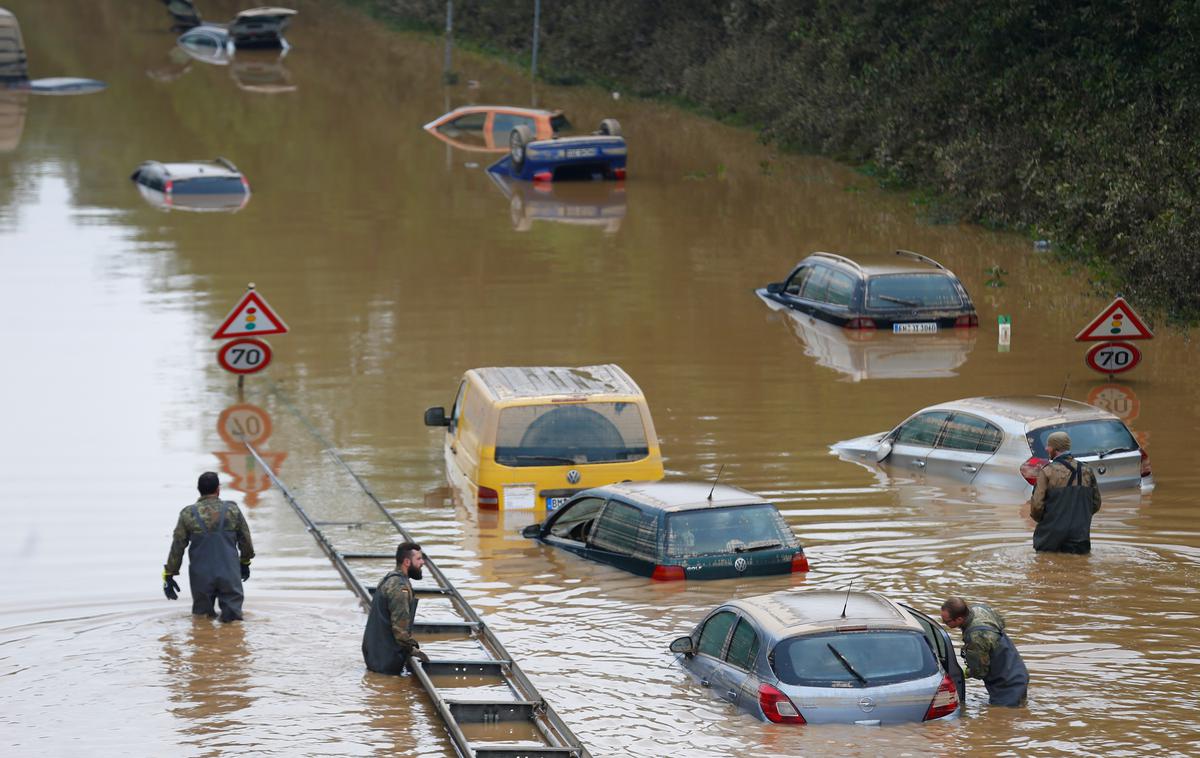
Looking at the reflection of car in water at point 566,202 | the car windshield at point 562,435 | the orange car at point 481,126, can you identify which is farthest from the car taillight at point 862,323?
the orange car at point 481,126

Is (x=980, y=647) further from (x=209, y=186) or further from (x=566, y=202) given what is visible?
(x=209, y=186)

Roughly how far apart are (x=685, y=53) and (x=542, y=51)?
39.0ft

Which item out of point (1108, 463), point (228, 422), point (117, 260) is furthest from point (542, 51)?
point (1108, 463)

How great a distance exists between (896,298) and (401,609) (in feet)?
54.5

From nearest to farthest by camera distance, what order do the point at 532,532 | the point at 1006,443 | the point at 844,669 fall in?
1. the point at 844,669
2. the point at 532,532
3. the point at 1006,443

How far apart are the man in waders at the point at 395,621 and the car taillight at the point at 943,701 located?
3.91m

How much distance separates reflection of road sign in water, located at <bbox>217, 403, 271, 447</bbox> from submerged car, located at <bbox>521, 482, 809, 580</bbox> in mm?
7587

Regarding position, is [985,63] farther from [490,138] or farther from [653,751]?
[653,751]

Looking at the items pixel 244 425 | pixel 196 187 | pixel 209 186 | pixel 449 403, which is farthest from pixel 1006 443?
pixel 196 187

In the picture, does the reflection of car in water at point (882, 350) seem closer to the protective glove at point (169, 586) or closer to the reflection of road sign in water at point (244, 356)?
the reflection of road sign in water at point (244, 356)

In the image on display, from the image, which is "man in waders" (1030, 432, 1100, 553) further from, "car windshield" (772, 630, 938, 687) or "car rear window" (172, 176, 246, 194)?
"car rear window" (172, 176, 246, 194)

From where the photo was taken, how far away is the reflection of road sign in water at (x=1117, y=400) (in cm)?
2370

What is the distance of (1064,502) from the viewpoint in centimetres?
1673

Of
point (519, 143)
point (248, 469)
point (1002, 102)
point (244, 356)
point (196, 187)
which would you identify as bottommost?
point (248, 469)
